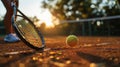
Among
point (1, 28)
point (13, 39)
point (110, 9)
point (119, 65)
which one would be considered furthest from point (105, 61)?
point (110, 9)

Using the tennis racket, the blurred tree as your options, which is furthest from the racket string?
the blurred tree

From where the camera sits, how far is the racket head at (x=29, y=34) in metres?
5.42

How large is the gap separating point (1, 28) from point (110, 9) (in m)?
A: 10.8

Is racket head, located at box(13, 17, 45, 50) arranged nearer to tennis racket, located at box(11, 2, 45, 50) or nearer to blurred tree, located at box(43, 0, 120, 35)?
tennis racket, located at box(11, 2, 45, 50)

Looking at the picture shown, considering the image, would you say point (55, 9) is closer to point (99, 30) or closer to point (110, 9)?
point (110, 9)

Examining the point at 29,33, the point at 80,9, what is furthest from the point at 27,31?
the point at 80,9

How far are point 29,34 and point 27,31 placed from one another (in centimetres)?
7

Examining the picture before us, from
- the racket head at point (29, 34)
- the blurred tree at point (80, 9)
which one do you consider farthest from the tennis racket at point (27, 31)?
the blurred tree at point (80, 9)

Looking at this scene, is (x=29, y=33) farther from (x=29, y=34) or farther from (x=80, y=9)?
(x=80, y=9)

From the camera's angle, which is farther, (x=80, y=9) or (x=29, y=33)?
(x=80, y=9)

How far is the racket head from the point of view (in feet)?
17.8

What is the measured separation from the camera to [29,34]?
5992 mm

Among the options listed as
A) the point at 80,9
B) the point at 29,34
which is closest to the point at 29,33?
the point at 29,34

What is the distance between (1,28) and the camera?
934 inches
